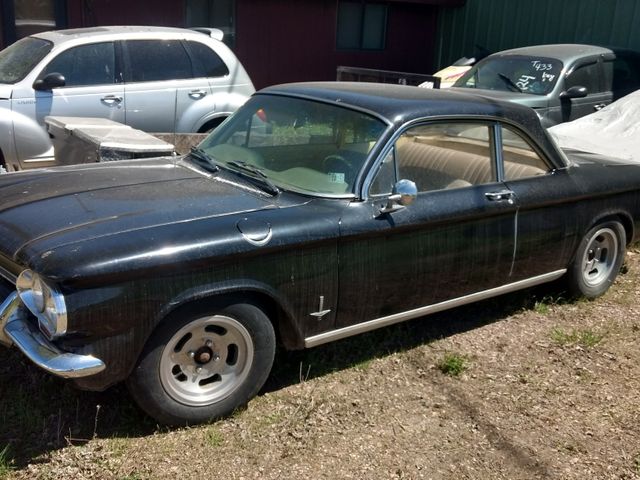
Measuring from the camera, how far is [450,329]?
4891mm

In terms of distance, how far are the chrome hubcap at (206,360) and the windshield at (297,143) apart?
2.94 ft

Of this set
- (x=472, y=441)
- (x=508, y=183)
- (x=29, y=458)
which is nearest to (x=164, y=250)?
(x=29, y=458)

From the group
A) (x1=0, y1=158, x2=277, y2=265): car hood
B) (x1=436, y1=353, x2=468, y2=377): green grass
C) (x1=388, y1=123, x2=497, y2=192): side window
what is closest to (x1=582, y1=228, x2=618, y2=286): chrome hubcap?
(x1=388, y1=123, x2=497, y2=192): side window

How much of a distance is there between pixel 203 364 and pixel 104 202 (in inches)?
38.3

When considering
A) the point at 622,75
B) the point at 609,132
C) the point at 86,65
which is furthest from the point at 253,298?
the point at 622,75

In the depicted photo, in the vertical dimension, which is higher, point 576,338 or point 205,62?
point 205,62

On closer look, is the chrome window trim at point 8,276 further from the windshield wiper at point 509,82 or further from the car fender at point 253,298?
the windshield wiper at point 509,82

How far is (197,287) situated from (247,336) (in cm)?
43

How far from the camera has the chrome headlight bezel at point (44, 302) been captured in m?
2.98

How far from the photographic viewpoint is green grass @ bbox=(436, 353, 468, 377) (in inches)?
169

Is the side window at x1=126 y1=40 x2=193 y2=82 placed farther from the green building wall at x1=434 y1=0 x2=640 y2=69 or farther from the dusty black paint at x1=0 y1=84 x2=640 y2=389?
the green building wall at x1=434 y1=0 x2=640 y2=69

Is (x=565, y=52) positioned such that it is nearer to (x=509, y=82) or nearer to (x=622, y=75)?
(x=509, y=82)

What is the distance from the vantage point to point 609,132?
26.3 feet

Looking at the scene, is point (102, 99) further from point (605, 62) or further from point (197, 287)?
point (605, 62)
